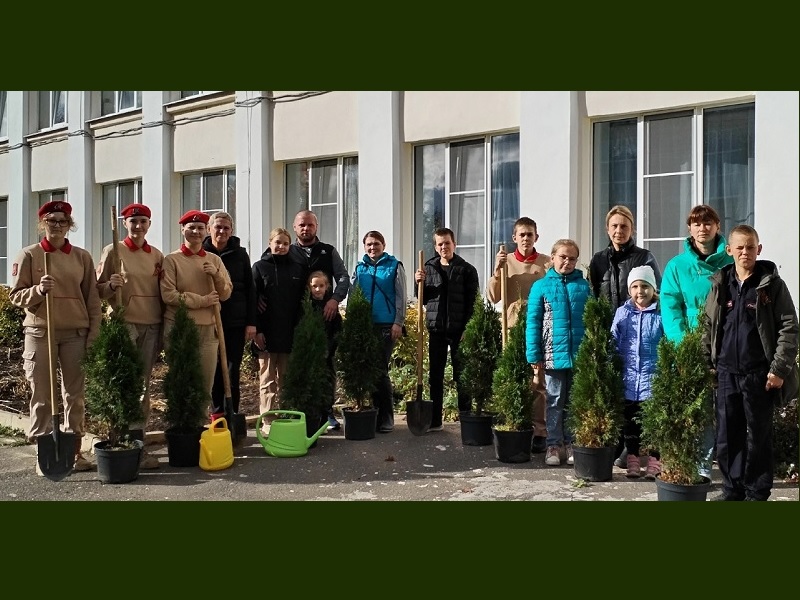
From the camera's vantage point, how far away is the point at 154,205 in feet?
51.2

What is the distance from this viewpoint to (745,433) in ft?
18.9

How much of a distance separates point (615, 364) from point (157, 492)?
12.7 feet

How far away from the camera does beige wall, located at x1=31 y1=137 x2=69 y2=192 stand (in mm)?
18531

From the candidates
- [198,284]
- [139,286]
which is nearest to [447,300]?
[198,284]

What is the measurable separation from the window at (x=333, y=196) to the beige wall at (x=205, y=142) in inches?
57.7

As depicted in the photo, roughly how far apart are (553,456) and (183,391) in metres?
3.38

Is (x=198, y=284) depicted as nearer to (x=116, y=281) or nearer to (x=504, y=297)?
(x=116, y=281)

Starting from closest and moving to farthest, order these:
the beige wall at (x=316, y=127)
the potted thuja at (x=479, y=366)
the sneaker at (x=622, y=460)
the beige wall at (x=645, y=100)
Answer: the sneaker at (x=622, y=460)
the potted thuja at (x=479, y=366)
the beige wall at (x=645, y=100)
the beige wall at (x=316, y=127)

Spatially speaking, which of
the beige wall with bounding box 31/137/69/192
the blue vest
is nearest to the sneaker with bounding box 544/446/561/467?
the blue vest

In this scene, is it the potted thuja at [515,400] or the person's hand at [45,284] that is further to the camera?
the potted thuja at [515,400]

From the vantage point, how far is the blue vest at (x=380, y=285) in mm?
8336

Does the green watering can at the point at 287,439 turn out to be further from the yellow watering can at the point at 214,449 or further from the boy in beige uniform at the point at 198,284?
the boy in beige uniform at the point at 198,284

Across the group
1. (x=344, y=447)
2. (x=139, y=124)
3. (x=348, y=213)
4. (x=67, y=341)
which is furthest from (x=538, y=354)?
(x=139, y=124)

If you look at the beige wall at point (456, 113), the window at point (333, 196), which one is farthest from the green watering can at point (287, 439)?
the window at point (333, 196)
